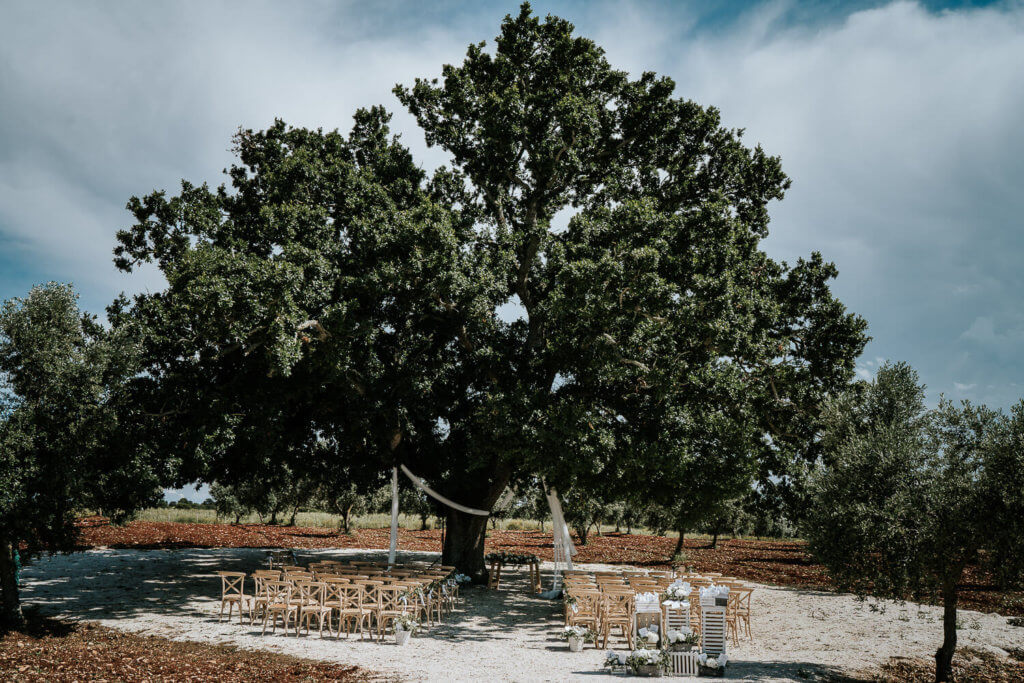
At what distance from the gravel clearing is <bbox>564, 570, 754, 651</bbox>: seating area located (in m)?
0.53

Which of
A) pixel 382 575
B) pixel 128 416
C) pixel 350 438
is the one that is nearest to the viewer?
pixel 128 416

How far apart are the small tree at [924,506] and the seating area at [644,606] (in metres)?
2.42

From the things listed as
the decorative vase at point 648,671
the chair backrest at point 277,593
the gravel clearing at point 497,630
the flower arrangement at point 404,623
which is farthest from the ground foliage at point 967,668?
the chair backrest at point 277,593

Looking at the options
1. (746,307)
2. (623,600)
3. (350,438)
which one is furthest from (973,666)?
(350,438)

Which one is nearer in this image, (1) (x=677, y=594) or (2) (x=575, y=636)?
(1) (x=677, y=594)

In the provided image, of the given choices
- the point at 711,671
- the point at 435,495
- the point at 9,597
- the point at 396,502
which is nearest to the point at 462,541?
the point at 435,495

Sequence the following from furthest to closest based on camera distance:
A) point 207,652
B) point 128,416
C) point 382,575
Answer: point 382,575 < point 128,416 < point 207,652

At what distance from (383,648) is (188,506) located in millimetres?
57974

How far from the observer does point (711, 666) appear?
10.7m

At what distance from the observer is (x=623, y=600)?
43.0ft

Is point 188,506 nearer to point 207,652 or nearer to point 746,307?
point 207,652

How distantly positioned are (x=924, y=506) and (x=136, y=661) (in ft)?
43.5

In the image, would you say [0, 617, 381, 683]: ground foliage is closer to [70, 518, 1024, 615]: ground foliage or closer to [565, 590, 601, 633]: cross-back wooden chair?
[565, 590, 601, 633]: cross-back wooden chair

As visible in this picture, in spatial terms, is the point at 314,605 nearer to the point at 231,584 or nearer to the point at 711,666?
the point at 231,584
